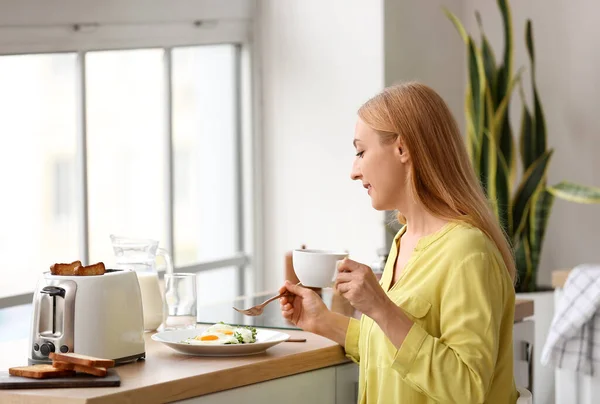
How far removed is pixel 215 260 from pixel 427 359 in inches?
99.3

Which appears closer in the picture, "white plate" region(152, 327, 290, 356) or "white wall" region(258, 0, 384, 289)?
"white plate" region(152, 327, 290, 356)

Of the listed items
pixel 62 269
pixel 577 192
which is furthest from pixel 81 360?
pixel 577 192

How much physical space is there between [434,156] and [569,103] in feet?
7.91

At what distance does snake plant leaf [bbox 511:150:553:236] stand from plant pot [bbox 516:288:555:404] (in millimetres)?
→ 268

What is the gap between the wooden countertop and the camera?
171cm

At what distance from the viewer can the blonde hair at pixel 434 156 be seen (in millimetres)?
1863

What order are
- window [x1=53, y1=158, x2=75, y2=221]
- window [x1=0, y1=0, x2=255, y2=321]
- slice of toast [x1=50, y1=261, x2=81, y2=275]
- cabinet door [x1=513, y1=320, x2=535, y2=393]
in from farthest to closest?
window [x1=53, y1=158, x2=75, y2=221] → window [x1=0, y1=0, x2=255, y2=321] → cabinet door [x1=513, y1=320, x2=535, y2=393] → slice of toast [x1=50, y1=261, x2=81, y2=275]

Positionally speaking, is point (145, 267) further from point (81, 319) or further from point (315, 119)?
point (315, 119)

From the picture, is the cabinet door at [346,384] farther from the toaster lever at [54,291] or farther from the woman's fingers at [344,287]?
the toaster lever at [54,291]

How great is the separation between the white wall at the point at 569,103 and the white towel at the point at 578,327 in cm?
94

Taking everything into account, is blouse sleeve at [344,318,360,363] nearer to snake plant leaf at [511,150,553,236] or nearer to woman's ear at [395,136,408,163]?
woman's ear at [395,136,408,163]

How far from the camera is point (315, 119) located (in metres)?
4.06

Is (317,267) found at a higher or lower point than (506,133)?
lower

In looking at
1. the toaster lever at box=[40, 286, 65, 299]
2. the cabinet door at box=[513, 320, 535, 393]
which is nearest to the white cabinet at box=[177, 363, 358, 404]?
the toaster lever at box=[40, 286, 65, 299]
